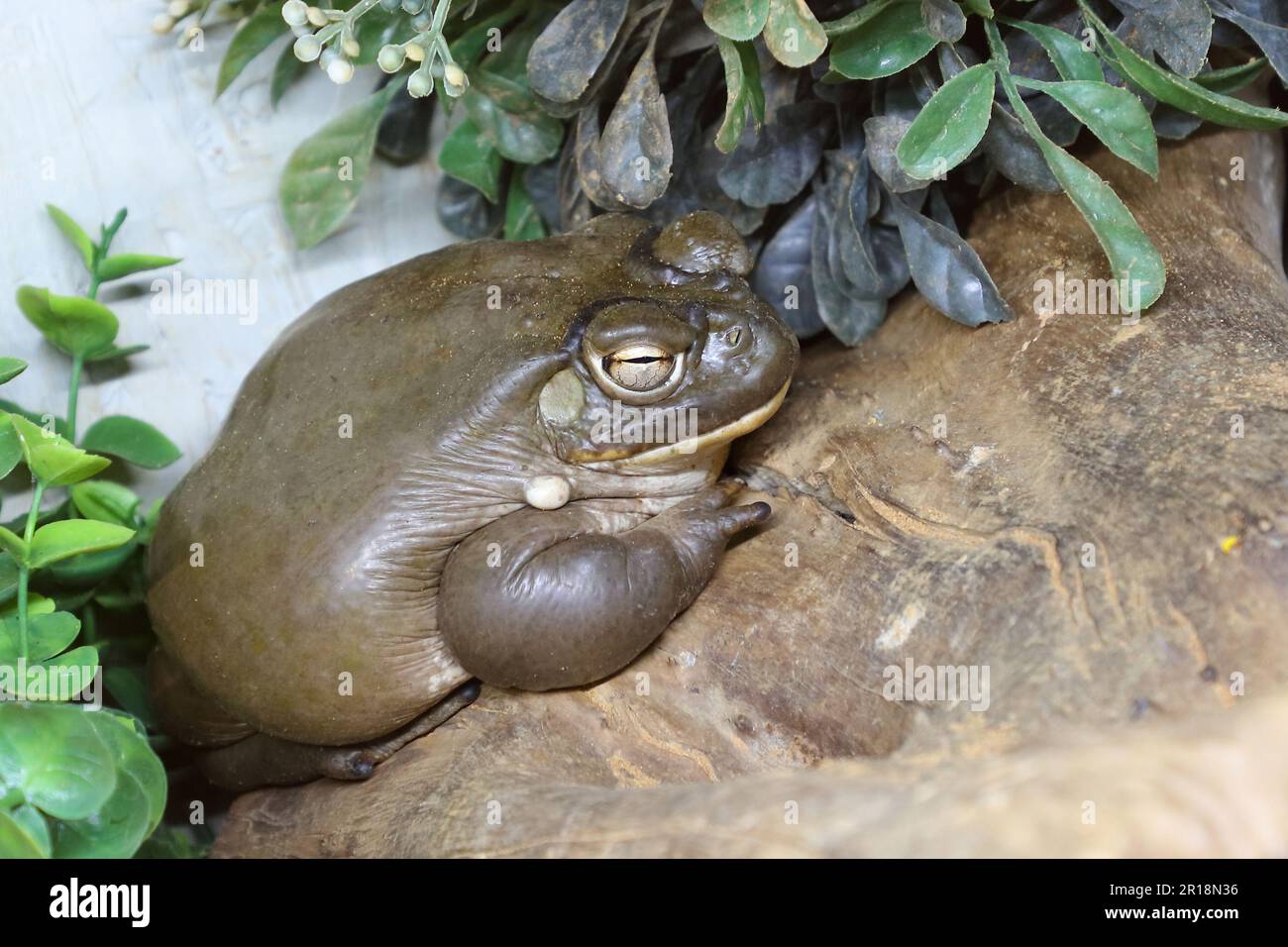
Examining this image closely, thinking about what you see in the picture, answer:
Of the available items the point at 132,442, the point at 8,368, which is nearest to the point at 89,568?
the point at 132,442

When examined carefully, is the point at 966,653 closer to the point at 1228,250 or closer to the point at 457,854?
the point at 457,854

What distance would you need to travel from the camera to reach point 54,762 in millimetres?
1648

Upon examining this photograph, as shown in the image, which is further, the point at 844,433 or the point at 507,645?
the point at 844,433

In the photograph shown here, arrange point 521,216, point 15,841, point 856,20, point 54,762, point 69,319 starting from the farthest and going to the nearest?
point 521,216, point 69,319, point 856,20, point 54,762, point 15,841

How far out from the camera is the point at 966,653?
1.74 meters

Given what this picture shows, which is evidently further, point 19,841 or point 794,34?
point 794,34

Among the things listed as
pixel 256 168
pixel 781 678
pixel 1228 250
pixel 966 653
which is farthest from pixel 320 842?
pixel 1228 250

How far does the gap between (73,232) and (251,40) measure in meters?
0.55

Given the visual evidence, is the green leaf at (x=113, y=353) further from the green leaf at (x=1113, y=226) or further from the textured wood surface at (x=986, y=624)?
the green leaf at (x=1113, y=226)

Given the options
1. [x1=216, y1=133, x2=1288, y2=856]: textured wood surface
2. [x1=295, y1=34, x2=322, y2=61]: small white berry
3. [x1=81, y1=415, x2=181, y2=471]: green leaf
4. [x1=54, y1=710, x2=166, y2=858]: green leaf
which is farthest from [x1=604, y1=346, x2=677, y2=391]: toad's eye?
[x1=81, y1=415, x2=181, y2=471]: green leaf

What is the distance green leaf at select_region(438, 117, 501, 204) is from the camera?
2.63 metres

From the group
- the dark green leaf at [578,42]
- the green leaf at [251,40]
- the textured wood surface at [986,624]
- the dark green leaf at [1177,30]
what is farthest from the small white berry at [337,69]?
the dark green leaf at [1177,30]

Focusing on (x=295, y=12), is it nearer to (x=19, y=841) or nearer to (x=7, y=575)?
(x=7, y=575)

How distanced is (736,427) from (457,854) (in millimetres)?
896
